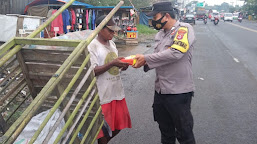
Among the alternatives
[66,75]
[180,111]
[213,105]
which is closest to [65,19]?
[213,105]

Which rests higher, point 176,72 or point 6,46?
point 6,46

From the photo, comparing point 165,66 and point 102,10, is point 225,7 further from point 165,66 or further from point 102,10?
point 165,66

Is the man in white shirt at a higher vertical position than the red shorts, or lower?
higher

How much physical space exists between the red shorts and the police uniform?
429 millimetres

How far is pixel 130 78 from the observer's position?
661 cm

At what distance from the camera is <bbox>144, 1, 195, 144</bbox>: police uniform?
227 cm

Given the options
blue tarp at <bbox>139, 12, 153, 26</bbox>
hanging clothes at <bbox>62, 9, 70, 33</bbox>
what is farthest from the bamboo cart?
blue tarp at <bbox>139, 12, 153, 26</bbox>

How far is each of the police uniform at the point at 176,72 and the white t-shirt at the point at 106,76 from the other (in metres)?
0.39

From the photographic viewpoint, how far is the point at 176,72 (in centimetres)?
244

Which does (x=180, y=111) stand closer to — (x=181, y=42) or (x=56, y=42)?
(x=181, y=42)

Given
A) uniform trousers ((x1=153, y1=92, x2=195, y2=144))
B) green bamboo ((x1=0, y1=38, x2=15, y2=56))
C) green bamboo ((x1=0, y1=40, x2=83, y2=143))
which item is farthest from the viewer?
uniform trousers ((x1=153, y1=92, x2=195, y2=144))

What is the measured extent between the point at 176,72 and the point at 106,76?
711mm

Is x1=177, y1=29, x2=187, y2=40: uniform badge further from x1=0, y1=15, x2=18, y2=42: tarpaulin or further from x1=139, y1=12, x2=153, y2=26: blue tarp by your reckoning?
x1=139, y1=12, x2=153, y2=26: blue tarp

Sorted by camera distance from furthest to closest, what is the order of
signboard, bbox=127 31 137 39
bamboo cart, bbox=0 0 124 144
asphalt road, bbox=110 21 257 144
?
signboard, bbox=127 31 137 39 → asphalt road, bbox=110 21 257 144 → bamboo cart, bbox=0 0 124 144
